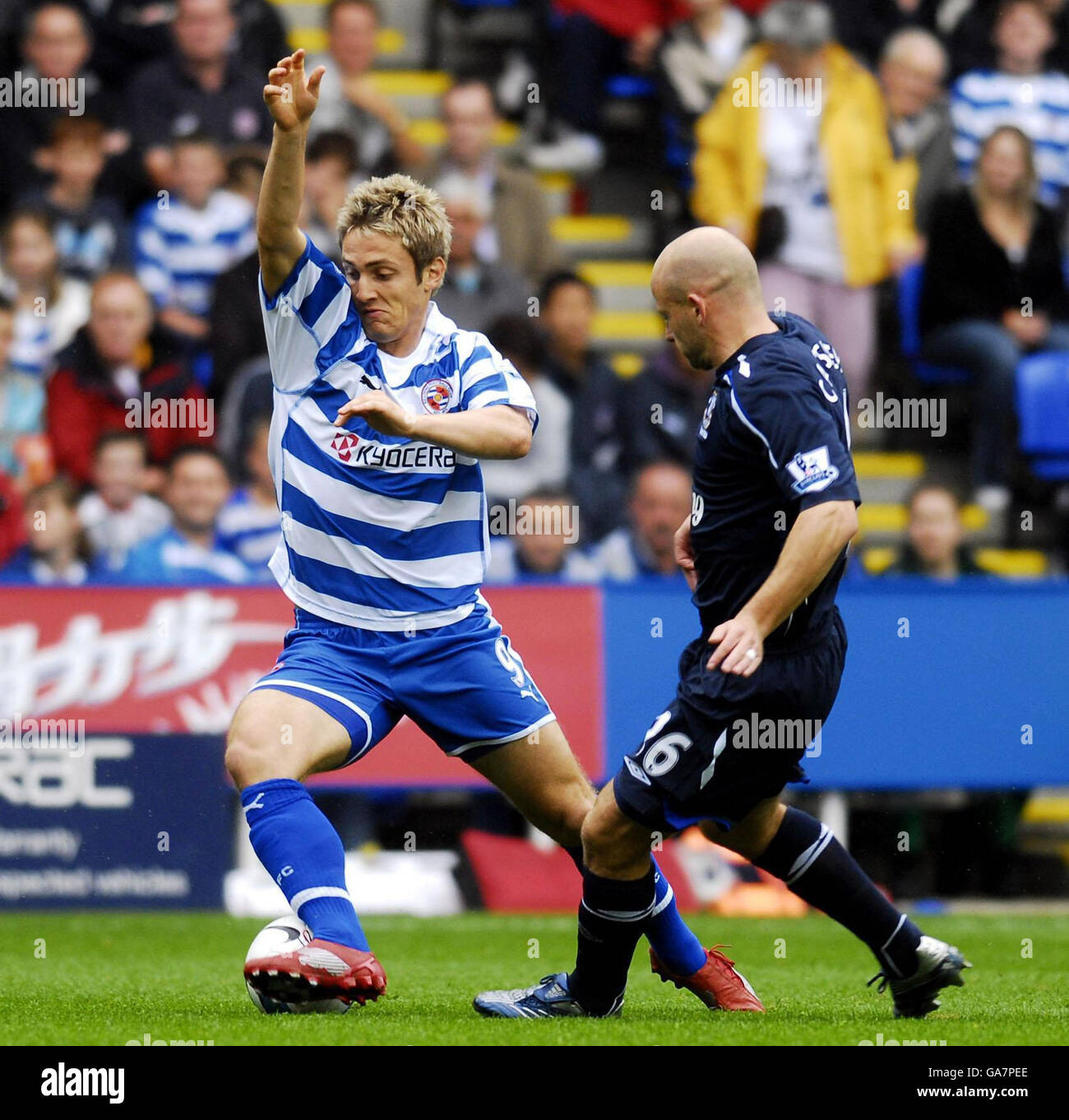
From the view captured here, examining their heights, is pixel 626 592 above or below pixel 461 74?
below

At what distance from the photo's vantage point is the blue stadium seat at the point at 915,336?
38.9 feet

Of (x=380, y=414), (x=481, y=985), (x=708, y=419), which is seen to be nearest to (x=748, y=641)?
(x=708, y=419)

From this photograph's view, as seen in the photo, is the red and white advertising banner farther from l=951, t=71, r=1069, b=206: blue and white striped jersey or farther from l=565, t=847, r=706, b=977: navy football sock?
l=951, t=71, r=1069, b=206: blue and white striped jersey

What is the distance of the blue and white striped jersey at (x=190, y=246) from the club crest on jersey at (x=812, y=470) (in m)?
7.41

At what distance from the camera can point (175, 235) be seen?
1159cm

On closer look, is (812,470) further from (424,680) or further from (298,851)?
(298,851)

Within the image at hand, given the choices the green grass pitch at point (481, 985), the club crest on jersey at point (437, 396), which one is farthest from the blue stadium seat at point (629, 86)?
the club crest on jersey at point (437, 396)

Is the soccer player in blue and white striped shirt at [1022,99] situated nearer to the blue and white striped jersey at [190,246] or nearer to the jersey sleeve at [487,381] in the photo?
the blue and white striped jersey at [190,246]

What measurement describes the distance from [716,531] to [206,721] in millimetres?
5036

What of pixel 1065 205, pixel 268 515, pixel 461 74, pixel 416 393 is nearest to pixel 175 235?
pixel 268 515

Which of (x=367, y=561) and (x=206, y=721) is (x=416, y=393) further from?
(x=206, y=721)

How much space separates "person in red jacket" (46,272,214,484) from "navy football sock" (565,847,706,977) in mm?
6133

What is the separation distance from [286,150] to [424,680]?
150 cm

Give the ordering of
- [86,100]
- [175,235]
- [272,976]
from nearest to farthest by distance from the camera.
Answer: [272,976], [175,235], [86,100]
